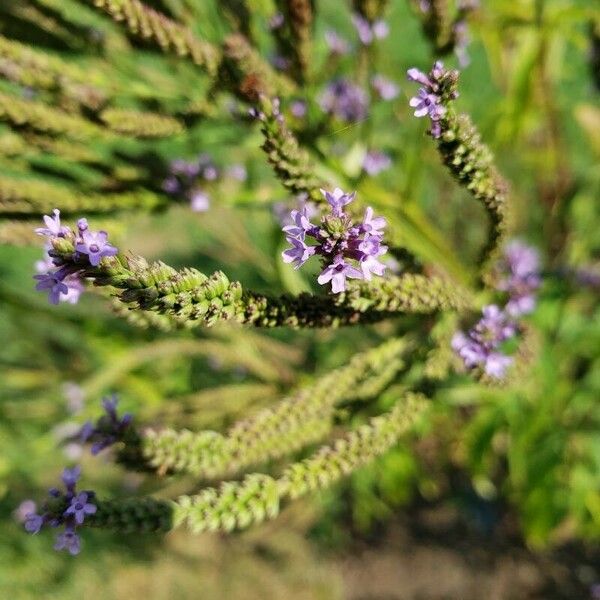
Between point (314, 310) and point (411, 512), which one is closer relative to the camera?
point (314, 310)

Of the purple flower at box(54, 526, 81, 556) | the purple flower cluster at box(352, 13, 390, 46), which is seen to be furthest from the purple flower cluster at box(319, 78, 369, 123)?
the purple flower at box(54, 526, 81, 556)

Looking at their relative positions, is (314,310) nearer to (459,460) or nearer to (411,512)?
(459,460)

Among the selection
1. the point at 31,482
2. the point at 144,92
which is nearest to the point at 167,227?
the point at 31,482

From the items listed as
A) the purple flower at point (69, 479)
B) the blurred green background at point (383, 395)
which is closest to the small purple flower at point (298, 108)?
the blurred green background at point (383, 395)

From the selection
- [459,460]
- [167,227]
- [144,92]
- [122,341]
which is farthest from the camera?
[167,227]

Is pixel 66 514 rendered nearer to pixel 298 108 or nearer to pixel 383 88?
pixel 298 108

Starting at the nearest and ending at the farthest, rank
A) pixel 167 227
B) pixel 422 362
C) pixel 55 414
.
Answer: pixel 422 362 < pixel 55 414 < pixel 167 227

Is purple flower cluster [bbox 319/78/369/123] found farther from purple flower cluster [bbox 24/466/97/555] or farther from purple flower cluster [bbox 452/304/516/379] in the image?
purple flower cluster [bbox 24/466/97/555]
